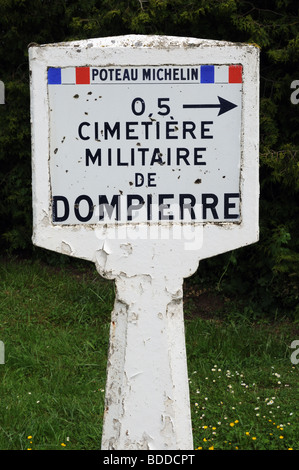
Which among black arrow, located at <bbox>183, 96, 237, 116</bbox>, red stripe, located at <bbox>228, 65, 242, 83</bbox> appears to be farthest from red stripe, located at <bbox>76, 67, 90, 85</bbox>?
red stripe, located at <bbox>228, 65, 242, 83</bbox>

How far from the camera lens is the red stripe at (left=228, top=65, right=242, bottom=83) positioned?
74.5 inches

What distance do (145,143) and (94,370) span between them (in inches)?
85.7

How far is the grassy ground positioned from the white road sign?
1.50m

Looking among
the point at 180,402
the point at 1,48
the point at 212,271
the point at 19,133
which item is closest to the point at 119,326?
the point at 180,402

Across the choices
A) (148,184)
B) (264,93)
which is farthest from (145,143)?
(264,93)

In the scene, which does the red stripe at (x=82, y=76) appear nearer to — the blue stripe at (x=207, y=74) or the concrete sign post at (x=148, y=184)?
the concrete sign post at (x=148, y=184)

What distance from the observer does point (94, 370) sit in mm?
3764

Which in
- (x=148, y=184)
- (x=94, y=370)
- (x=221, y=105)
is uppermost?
(x=221, y=105)

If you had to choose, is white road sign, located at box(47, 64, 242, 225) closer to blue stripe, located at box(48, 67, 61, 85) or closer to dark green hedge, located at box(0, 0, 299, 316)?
blue stripe, located at box(48, 67, 61, 85)

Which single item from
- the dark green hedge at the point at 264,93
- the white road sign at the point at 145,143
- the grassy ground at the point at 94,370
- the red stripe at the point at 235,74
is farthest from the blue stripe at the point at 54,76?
the dark green hedge at the point at 264,93

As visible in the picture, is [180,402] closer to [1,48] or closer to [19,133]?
[19,133]

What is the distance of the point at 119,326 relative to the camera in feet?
6.41

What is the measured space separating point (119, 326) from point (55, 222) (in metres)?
0.39

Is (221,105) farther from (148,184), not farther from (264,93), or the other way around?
(264,93)
